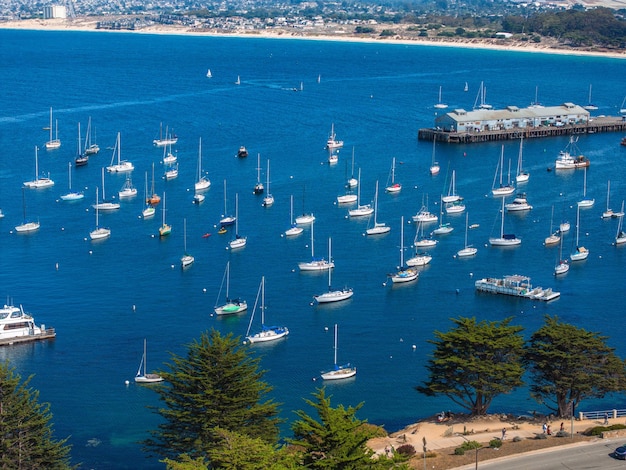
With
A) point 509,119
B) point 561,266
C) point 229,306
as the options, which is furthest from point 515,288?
point 509,119

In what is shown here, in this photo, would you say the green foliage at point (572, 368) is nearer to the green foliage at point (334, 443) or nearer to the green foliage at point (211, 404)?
the green foliage at point (211, 404)

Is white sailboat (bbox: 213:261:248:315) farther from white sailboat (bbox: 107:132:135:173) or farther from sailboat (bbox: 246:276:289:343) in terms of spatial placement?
white sailboat (bbox: 107:132:135:173)

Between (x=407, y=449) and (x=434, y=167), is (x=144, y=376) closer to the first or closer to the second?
(x=407, y=449)

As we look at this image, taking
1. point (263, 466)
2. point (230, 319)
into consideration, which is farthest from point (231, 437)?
point (230, 319)

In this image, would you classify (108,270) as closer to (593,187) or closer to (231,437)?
(231,437)

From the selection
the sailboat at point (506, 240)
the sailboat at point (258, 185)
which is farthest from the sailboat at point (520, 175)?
the sailboat at point (258, 185)

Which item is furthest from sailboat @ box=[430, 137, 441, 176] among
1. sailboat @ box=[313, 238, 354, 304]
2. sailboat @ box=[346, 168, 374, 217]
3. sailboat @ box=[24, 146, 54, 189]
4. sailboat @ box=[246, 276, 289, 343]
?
sailboat @ box=[246, 276, 289, 343]

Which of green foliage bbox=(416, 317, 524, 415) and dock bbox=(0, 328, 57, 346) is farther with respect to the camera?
dock bbox=(0, 328, 57, 346)
